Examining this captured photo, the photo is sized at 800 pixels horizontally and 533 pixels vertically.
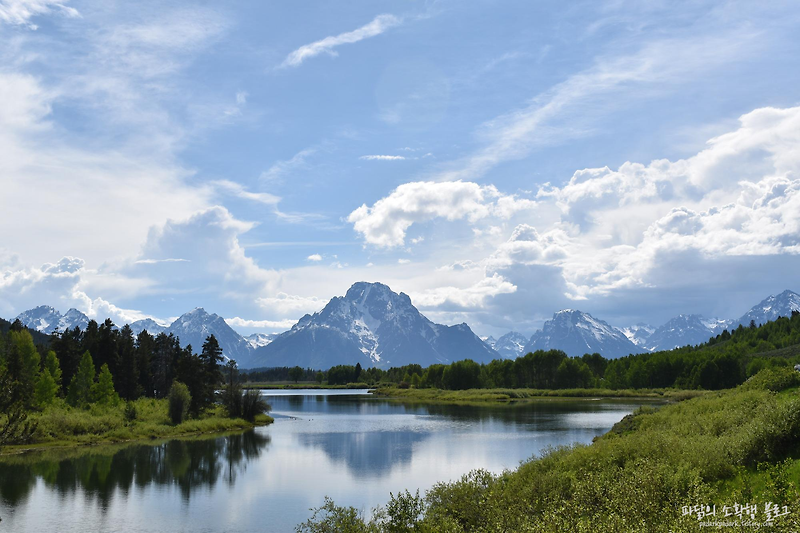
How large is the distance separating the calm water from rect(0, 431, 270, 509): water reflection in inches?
3.9

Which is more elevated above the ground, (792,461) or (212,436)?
(792,461)

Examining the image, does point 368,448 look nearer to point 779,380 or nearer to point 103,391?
point 779,380

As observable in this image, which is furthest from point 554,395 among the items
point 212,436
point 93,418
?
point 93,418

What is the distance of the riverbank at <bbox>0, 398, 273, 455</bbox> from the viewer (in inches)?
2648

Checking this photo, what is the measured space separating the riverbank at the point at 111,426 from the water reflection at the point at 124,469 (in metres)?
5.47

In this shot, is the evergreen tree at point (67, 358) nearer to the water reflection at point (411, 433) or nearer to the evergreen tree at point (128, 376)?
the evergreen tree at point (128, 376)

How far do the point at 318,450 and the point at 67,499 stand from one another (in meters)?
30.0

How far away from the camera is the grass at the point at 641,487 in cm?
1784

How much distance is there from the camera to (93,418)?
247 feet

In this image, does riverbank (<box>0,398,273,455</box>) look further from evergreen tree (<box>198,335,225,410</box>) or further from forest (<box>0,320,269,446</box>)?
evergreen tree (<box>198,335,225,410</box>)

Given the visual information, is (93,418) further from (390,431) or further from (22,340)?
(390,431)

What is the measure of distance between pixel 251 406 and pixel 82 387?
26.6m

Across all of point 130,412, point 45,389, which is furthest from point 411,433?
point 45,389

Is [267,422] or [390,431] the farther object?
[267,422]
